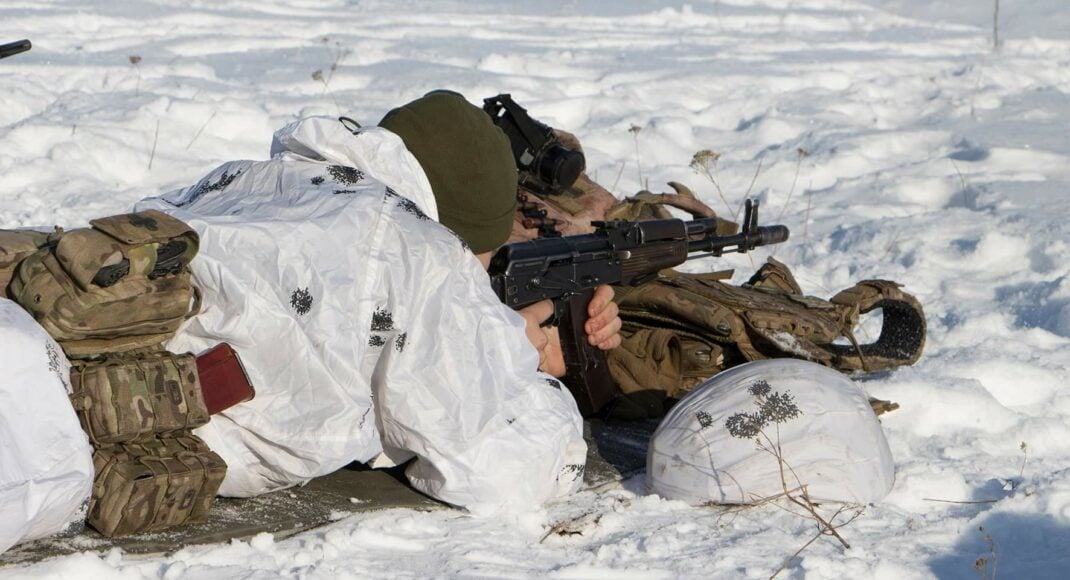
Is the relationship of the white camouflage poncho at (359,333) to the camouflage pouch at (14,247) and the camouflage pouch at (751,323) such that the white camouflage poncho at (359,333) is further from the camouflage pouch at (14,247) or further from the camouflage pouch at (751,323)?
the camouflage pouch at (751,323)

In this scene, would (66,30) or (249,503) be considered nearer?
(249,503)

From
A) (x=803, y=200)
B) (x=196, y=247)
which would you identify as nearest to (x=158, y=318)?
(x=196, y=247)

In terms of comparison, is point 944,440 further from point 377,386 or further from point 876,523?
point 377,386

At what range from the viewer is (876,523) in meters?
2.85

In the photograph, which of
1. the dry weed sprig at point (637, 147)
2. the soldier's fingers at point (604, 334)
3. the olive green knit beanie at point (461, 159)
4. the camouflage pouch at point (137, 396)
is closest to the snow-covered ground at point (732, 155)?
the dry weed sprig at point (637, 147)

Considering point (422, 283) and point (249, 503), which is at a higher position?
point (422, 283)

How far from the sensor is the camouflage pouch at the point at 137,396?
2342 millimetres

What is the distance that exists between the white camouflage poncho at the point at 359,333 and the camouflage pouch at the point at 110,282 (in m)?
0.11

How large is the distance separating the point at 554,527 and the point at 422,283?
0.61m

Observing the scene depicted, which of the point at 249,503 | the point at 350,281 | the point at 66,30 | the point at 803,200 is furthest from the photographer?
the point at 66,30

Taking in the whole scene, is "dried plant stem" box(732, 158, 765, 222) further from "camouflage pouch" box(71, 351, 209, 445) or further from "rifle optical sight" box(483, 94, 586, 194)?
"camouflage pouch" box(71, 351, 209, 445)

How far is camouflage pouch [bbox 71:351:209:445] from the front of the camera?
7.68ft

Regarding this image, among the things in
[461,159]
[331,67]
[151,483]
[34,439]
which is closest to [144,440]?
[151,483]

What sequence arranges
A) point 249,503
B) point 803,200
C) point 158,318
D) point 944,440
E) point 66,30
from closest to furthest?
point 158,318, point 249,503, point 944,440, point 803,200, point 66,30
